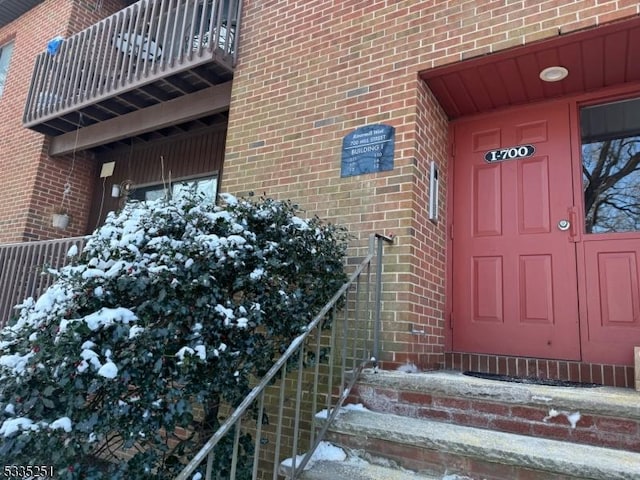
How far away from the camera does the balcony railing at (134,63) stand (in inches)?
195

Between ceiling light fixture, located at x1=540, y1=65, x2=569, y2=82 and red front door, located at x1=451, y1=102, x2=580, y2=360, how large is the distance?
0.96 ft

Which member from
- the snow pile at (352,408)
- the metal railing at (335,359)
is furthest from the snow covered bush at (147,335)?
the snow pile at (352,408)

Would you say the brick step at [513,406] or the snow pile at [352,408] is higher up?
the brick step at [513,406]

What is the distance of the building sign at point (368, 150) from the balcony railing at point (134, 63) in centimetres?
185

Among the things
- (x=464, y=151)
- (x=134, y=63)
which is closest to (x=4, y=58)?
(x=134, y=63)

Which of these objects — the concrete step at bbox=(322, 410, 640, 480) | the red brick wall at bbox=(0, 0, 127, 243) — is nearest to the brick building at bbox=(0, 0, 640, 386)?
the concrete step at bbox=(322, 410, 640, 480)

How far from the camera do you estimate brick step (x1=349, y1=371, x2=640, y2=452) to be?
2.36 m

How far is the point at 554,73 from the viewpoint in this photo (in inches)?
144

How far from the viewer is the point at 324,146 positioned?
411 centimetres

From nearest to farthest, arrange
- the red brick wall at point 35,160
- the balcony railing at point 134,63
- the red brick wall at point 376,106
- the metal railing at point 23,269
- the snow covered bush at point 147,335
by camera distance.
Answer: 1. the snow covered bush at point 147,335
2. the red brick wall at point 376,106
3. the balcony railing at point 134,63
4. the metal railing at point 23,269
5. the red brick wall at point 35,160

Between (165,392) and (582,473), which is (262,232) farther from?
(582,473)

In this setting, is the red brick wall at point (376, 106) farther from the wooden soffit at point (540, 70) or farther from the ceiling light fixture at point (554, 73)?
the ceiling light fixture at point (554, 73)

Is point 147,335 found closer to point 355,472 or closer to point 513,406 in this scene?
point 355,472

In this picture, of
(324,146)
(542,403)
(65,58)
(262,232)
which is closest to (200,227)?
(262,232)
